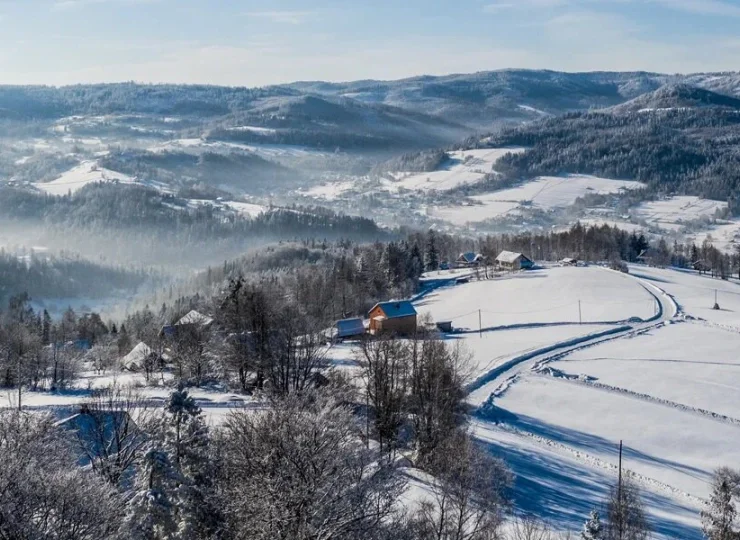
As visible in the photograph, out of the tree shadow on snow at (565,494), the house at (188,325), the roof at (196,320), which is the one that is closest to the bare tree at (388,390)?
the tree shadow on snow at (565,494)

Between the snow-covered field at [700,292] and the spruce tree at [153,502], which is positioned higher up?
the spruce tree at [153,502]

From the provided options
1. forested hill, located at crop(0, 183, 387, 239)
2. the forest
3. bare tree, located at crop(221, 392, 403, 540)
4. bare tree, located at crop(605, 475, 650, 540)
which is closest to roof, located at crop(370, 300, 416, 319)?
the forest

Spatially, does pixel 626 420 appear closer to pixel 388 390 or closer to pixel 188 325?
pixel 388 390

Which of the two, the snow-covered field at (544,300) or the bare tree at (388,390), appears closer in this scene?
the bare tree at (388,390)

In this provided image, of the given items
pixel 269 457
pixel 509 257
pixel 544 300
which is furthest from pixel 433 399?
pixel 509 257

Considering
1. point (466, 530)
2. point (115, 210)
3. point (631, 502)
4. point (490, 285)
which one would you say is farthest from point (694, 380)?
point (115, 210)

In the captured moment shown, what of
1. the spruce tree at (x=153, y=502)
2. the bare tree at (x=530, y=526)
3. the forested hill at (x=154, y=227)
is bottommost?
the forested hill at (x=154, y=227)

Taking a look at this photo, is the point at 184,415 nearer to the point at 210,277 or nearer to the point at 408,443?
the point at 408,443

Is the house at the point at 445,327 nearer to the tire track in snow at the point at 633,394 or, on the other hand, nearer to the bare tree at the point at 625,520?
the tire track in snow at the point at 633,394
